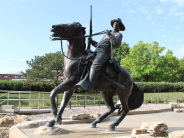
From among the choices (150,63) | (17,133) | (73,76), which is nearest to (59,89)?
(73,76)

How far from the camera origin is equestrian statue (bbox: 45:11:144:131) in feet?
16.4

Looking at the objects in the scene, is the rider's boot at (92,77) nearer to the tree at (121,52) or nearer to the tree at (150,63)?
the tree at (150,63)

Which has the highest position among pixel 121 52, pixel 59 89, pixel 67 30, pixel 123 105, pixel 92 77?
pixel 121 52

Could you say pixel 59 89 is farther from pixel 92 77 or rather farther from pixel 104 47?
pixel 104 47

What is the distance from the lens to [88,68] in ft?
17.5

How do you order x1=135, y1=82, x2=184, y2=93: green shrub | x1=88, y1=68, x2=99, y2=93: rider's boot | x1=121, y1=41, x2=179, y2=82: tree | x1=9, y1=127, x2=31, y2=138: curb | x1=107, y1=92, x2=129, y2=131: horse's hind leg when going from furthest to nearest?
x1=121, y1=41, x2=179, y2=82: tree < x1=135, y1=82, x2=184, y2=93: green shrub < x1=107, y1=92, x2=129, y2=131: horse's hind leg < x1=88, y1=68, x2=99, y2=93: rider's boot < x1=9, y1=127, x2=31, y2=138: curb

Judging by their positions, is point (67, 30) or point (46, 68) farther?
point (46, 68)

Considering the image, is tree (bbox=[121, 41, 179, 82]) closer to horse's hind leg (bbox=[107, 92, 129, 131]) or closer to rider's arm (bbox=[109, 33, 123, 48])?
horse's hind leg (bbox=[107, 92, 129, 131])

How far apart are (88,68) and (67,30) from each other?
1.25 meters

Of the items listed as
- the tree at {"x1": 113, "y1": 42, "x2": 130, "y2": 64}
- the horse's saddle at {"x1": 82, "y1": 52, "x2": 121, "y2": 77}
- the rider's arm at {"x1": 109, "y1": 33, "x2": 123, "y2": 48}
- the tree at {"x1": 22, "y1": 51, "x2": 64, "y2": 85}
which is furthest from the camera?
the tree at {"x1": 113, "y1": 42, "x2": 130, "y2": 64}

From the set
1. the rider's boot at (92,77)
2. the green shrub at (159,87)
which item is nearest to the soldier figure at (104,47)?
the rider's boot at (92,77)

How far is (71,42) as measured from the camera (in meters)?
5.39

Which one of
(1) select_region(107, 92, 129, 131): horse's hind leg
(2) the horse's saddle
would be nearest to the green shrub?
(1) select_region(107, 92, 129, 131): horse's hind leg

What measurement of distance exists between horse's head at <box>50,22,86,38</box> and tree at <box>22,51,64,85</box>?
20300 mm
